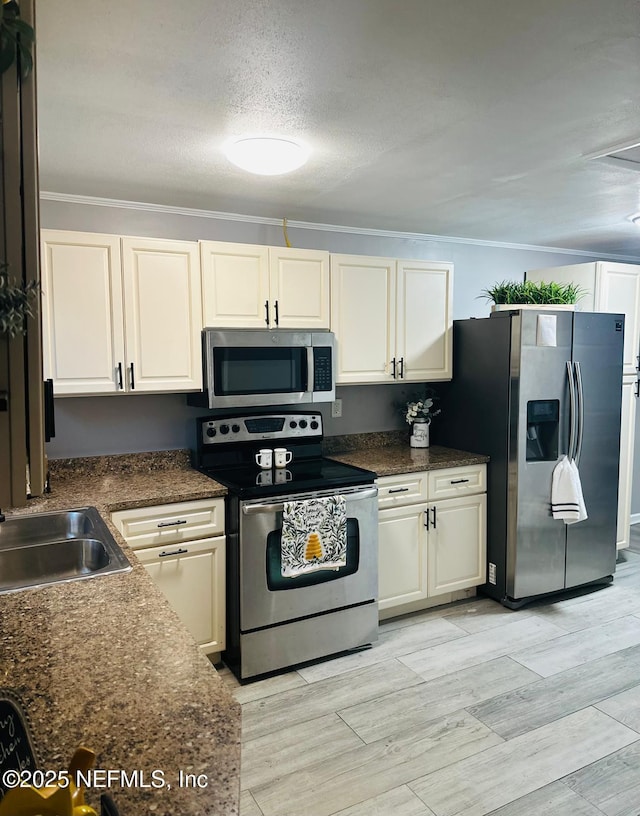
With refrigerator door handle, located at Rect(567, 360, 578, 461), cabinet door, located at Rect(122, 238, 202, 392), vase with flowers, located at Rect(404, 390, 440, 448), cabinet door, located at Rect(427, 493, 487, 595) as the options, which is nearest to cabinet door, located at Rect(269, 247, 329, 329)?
cabinet door, located at Rect(122, 238, 202, 392)

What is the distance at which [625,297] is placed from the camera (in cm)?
436

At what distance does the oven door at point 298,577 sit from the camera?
9.11 feet

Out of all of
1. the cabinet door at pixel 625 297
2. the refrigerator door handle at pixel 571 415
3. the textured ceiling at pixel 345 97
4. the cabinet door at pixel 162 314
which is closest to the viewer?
the textured ceiling at pixel 345 97

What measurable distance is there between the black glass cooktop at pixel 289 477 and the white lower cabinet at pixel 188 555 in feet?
0.54

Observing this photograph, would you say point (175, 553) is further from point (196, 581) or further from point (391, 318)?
point (391, 318)

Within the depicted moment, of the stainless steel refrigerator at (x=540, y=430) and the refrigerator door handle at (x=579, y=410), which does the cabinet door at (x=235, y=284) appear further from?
the refrigerator door handle at (x=579, y=410)

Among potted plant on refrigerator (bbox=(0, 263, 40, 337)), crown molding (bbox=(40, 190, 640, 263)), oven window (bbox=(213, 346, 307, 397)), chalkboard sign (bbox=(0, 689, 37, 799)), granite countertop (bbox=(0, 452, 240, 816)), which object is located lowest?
granite countertop (bbox=(0, 452, 240, 816))

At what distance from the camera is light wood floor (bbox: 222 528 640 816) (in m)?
2.09

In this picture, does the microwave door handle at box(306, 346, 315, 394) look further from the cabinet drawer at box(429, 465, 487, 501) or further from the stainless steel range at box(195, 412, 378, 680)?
the cabinet drawer at box(429, 465, 487, 501)

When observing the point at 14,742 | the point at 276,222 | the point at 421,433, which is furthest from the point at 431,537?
the point at 14,742

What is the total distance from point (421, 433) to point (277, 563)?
153cm

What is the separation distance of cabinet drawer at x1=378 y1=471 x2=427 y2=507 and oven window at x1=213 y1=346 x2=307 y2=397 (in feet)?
2.32

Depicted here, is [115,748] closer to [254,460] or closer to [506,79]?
[506,79]

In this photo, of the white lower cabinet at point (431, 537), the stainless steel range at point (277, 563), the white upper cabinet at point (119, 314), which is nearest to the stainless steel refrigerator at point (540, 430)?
the white lower cabinet at point (431, 537)
